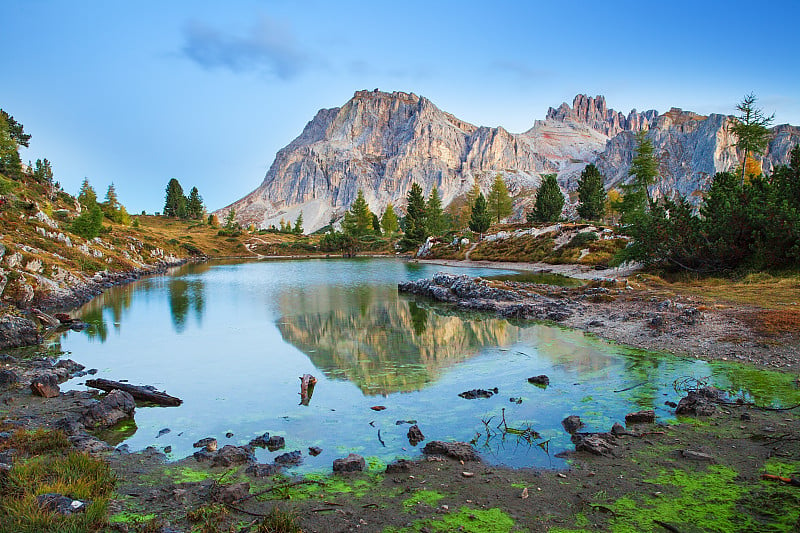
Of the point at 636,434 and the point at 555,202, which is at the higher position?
the point at 555,202

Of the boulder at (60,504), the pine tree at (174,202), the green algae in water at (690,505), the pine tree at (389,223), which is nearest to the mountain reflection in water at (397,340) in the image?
the green algae in water at (690,505)

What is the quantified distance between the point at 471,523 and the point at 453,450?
8.83 feet

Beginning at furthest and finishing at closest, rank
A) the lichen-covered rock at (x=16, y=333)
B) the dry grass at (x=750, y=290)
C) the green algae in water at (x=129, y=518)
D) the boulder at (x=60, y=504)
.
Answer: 1. the dry grass at (x=750, y=290)
2. the lichen-covered rock at (x=16, y=333)
3. the green algae in water at (x=129, y=518)
4. the boulder at (x=60, y=504)

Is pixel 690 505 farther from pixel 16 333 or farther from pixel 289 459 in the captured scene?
pixel 16 333

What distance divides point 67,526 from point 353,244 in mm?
117983

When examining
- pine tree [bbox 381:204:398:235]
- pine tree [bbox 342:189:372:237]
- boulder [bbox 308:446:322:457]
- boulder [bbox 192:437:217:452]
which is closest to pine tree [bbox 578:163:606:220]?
pine tree [bbox 342:189:372:237]

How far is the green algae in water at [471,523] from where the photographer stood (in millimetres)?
5883

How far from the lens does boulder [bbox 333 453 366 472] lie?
322 inches

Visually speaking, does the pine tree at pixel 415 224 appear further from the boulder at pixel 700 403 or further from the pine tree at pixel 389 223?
the boulder at pixel 700 403

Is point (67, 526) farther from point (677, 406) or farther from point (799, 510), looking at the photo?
point (677, 406)

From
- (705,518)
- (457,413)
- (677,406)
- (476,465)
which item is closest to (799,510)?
(705,518)

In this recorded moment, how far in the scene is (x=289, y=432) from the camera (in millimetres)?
10578

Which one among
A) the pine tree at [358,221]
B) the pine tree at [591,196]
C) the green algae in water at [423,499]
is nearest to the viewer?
the green algae in water at [423,499]

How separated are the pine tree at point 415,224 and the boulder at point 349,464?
102594 millimetres
